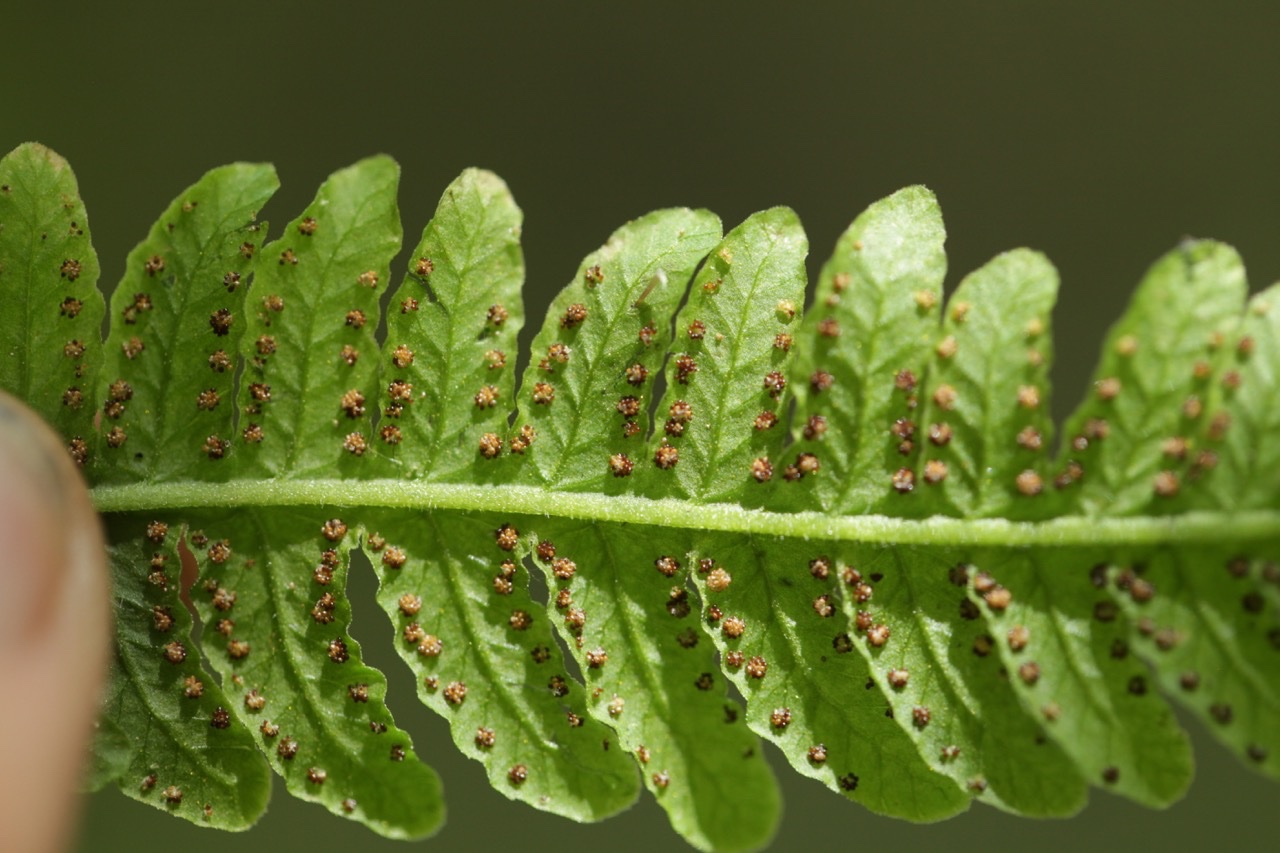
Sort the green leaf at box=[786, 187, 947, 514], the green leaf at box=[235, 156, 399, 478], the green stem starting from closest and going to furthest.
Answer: the green stem, the green leaf at box=[786, 187, 947, 514], the green leaf at box=[235, 156, 399, 478]

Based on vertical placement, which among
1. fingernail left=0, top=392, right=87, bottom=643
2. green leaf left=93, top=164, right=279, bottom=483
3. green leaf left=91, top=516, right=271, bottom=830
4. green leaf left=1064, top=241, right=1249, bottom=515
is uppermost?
green leaf left=1064, top=241, right=1249, bottom=515

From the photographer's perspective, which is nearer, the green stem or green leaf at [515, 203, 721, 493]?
the green stem

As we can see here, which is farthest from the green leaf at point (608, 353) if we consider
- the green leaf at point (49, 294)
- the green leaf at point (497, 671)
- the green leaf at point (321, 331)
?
the green leaf at point (49, 294)

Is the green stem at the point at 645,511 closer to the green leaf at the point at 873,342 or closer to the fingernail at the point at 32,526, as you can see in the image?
the green leaf at the point at 873,342

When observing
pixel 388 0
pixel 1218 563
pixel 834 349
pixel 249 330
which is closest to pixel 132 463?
pixel 249 330

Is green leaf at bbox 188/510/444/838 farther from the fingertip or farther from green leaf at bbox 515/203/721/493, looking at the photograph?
green leaf at bbox 515/203/721/493

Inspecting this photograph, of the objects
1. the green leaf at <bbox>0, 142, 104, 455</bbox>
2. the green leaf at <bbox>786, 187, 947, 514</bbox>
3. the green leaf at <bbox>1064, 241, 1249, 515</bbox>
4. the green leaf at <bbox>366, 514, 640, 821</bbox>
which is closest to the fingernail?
the green leaf at <bbox>0, 142, 104, 455</bbox>
